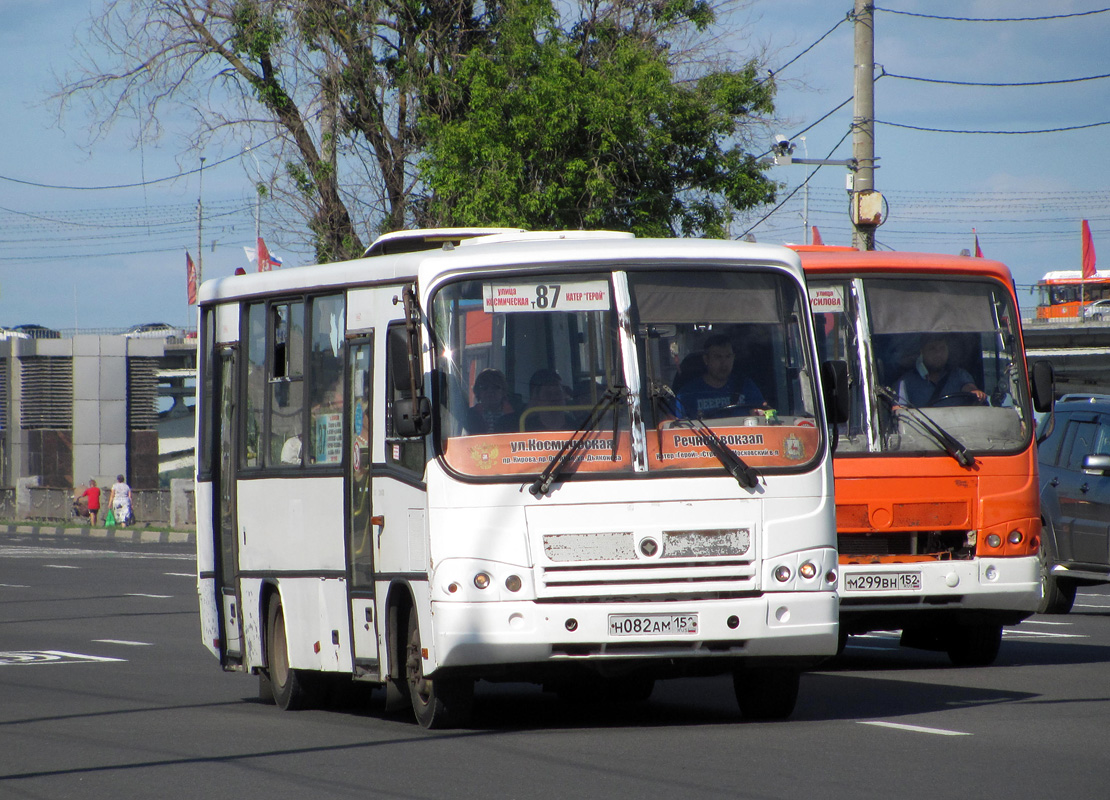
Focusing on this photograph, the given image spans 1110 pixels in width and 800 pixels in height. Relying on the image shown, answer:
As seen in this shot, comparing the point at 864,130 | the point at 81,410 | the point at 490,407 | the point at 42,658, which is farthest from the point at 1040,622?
the point at 81,410

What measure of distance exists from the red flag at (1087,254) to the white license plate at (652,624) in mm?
68119

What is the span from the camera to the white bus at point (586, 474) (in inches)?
333

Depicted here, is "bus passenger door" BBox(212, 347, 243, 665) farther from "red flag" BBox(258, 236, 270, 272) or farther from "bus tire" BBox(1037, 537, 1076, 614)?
"red flag" BBox(258, 236, 270, 272)

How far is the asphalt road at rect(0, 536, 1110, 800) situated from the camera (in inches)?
279

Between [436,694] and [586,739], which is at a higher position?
[436,694]

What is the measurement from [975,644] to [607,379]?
5.24 m

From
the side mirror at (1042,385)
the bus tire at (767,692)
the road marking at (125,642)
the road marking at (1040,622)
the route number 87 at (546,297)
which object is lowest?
the road marking at (1040,622)

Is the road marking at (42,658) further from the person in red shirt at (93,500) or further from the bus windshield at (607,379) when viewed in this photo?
the person in red shirt at (93,500)

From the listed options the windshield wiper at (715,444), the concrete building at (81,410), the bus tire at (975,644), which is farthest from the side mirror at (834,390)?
the concrete building at (81,410)

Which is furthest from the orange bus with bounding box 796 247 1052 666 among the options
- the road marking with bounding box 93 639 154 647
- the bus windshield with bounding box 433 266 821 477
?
the road marking with bounding box 93 639 154 647

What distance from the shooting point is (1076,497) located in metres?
16.1

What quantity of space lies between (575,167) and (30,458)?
34.8m

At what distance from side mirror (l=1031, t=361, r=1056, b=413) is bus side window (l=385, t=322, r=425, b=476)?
4.89 m

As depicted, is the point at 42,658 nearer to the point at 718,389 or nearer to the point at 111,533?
the point at 718,389
